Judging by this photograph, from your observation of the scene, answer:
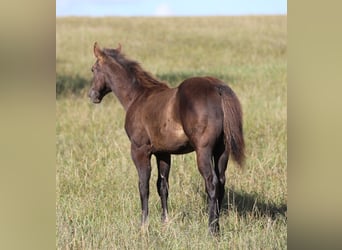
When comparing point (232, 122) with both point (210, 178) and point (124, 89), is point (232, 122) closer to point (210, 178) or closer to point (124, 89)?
point (210, 178)

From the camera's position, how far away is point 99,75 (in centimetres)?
528

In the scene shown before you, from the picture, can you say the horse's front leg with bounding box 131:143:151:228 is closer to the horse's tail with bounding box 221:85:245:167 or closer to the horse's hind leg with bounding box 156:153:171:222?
the horse's hind leg with bounding box 156:153:171:222

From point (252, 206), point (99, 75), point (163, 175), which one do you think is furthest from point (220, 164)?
point (99, 75)

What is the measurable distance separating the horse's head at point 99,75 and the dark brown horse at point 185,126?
48mm

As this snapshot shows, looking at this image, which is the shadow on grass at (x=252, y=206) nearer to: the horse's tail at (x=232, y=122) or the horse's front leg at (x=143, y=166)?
the horse's tail at (x=232, y=122)

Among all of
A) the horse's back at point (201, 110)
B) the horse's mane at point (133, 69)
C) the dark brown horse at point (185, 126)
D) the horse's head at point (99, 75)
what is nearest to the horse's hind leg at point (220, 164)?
the dark brown horse at point (185, 126)

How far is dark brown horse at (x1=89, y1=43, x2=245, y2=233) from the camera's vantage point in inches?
161

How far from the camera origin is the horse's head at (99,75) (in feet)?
17.0

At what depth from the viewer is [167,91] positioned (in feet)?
15.0
